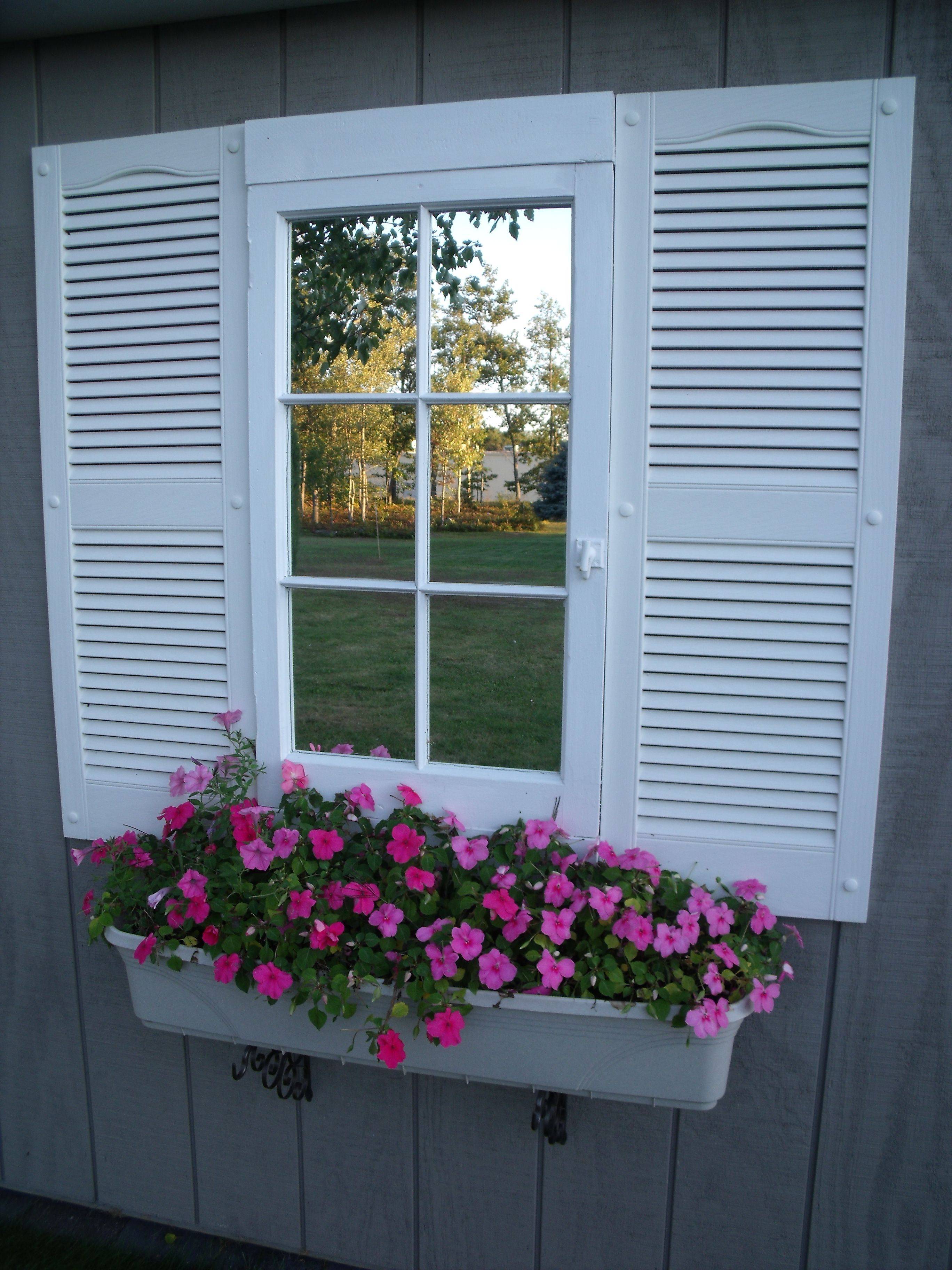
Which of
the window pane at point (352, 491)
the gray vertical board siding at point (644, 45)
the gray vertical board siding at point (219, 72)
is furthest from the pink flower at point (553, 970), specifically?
the gray vertical board siding at point (219, 72)

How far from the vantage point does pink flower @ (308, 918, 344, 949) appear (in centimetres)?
134

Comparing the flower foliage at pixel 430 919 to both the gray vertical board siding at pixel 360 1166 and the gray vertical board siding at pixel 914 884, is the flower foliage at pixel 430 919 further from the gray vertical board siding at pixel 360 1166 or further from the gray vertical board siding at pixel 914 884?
the gray vertical board siding at pixel 360 1166

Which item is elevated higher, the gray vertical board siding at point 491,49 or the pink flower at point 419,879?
the gray vertical board siding at point 491,49

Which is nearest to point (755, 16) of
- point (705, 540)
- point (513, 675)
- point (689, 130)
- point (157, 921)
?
point (689, 130)

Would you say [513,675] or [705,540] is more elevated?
[705,540]

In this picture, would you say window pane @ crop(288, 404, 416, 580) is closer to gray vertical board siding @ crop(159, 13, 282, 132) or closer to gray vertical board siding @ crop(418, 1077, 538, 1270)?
gray vertical board siding @ crop(159, 13, 282, 132)

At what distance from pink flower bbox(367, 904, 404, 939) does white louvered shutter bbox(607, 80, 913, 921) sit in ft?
1.53

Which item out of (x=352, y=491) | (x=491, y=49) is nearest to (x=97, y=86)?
(x=491, y=49)

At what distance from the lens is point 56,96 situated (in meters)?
1.65

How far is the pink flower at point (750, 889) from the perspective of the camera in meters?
1.41

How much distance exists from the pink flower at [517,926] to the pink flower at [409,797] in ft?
0.90

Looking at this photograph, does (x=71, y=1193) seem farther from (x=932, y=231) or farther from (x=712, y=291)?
(x=932, y=231)

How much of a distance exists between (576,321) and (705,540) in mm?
410

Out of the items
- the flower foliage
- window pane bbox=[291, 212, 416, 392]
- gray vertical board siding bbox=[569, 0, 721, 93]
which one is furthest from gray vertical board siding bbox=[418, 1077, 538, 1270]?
gray vertical board siding bbox=[569, 0, 721, 93]
